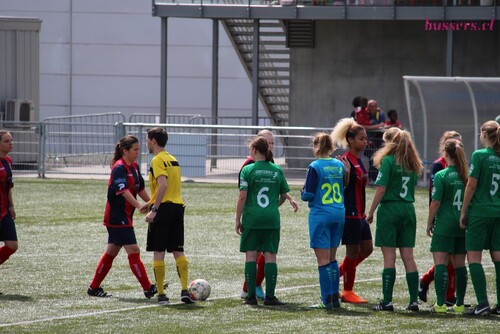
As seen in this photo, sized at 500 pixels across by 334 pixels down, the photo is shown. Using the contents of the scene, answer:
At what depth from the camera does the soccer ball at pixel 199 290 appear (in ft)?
34.7

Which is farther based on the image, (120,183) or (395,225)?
(120,183)

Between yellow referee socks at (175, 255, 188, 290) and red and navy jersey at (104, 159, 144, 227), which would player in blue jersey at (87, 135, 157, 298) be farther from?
yellow referee socks at (175, 255, 188, 290)

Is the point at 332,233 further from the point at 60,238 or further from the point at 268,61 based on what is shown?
the point at 268,61

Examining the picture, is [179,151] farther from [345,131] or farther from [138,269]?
[345,131]

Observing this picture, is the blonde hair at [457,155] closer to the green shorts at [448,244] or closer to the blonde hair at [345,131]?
the green shorts at [448,244]

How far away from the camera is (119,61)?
37.3 m

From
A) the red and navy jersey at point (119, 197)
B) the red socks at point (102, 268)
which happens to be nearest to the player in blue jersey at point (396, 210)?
the red and navy jersey at point (119, 197)

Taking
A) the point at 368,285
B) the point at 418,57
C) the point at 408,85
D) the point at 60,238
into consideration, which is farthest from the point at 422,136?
the point at 368,285

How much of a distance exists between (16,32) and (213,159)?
20.8 ft

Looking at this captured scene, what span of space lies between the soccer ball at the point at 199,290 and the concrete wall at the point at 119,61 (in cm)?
2601

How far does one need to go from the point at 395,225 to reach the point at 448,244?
52cm

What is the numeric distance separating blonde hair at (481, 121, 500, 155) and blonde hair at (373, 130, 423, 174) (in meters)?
0.68

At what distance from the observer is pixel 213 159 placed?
24875mm

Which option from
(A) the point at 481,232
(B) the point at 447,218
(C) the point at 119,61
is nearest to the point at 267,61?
(C) the point at 119,61
